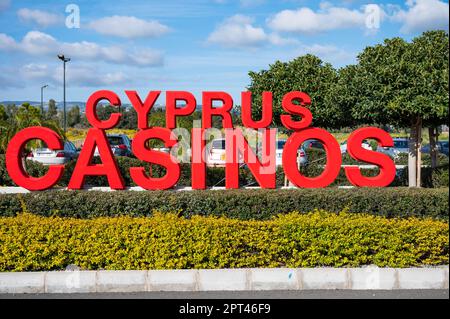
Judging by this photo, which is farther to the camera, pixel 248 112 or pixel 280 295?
pixel 248 112

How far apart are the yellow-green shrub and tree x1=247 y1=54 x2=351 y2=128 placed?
7.85 m

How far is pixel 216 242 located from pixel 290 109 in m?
4.39

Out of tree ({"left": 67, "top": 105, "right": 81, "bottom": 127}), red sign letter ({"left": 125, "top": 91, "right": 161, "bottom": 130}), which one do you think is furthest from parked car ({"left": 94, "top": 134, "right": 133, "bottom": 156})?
tree ({"left": 67, "top": 105, "right": 81, "bottom": 127})

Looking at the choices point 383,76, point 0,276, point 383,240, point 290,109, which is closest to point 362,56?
point 383,76

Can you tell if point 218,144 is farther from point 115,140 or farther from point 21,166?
point 21,166

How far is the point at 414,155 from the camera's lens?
1353 cm

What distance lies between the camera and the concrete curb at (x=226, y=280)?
706cm

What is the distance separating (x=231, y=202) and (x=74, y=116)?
6612 cm

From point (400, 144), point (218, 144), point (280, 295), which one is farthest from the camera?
point (400, 144)

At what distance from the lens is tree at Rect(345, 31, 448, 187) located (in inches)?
459

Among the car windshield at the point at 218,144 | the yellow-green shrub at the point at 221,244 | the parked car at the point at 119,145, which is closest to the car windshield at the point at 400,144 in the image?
the car windshield at the point at 218,144

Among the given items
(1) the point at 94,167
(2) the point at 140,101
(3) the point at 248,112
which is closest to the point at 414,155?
(3) the point at 248,112

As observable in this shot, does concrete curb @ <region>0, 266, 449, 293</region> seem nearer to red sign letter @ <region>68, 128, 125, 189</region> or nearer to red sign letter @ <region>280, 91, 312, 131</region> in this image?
red sign letter @ <region>68, 128, 125, 189</region>

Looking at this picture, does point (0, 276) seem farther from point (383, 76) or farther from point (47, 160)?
point (47, 160)
